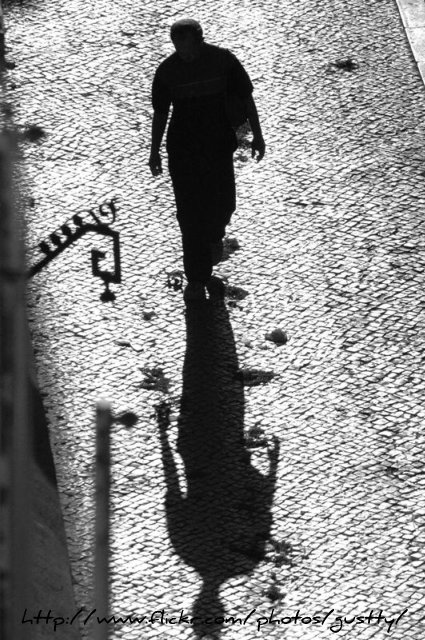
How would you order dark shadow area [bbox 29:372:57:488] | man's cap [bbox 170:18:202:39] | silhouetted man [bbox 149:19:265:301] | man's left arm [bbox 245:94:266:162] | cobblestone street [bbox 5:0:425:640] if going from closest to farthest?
cobblestone street [bbox 5:0:425:640]
dark shadow area [bbox 29:372:57:488]
man's cap [bbox 170:18:202:39]
silhouetted man [bbox 149:19:265:301]
man's left arm [bbox 245:94:266:162]

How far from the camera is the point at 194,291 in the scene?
732cm

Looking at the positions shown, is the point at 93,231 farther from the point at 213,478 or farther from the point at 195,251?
the point at 213,478

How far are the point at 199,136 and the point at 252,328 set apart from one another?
0.97 m

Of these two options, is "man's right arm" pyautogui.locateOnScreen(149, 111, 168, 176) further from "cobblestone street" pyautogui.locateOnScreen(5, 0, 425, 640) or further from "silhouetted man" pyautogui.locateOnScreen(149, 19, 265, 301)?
"cobblestone street" pyautogui.locateOnScreen(5, 0, 425, 640)

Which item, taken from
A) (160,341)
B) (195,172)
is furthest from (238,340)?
(195,172)

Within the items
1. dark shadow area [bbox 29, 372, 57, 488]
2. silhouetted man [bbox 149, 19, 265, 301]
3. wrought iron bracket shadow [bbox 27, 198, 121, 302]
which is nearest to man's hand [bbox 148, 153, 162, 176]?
silhouetted man [bbox 149, 19, 265, 301]

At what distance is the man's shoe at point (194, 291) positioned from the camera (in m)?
7.31

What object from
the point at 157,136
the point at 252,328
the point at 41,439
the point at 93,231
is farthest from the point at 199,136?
the point at 41,439

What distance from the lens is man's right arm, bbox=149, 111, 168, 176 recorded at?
7.11 m

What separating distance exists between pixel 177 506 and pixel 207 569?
419 mm

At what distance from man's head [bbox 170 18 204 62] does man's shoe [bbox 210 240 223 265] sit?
1057mm

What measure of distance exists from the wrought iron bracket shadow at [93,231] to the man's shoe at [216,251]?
490 millimetres

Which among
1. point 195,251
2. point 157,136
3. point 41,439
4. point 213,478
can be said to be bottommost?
point 213,478

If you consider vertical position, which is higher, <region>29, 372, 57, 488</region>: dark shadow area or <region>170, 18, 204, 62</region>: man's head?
<region>170, 18, 204, 62</region>: man's head
